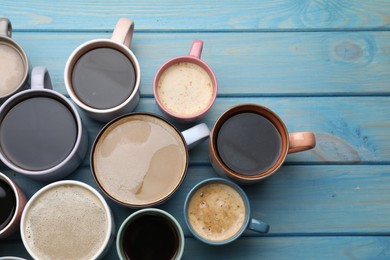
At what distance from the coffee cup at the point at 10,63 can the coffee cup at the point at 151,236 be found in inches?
14.6

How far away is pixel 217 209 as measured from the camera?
922mm

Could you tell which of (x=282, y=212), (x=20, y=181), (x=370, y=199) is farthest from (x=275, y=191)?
(x=20, y=181)

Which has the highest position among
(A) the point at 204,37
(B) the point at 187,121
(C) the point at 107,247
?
(A) the point at 204,37

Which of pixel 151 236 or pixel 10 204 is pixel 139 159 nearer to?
pixel 151 236

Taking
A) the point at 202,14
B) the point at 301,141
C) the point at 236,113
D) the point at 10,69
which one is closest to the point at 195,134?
the point at 236,113

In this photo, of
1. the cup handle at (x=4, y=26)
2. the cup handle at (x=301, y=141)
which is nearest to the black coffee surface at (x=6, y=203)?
the cup handle at (x=4, y=26)

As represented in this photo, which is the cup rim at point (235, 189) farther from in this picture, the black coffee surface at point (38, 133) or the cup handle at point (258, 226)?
the black coffee surface at point (38, 133)

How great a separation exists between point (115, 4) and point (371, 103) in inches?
25.0

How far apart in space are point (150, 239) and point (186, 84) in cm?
34

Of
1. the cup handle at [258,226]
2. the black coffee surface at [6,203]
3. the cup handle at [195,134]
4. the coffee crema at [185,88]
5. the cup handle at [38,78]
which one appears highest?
the cup handle at [38,78]

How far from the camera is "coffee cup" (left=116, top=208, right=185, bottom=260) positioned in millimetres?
870

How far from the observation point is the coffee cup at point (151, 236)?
0.87 metres

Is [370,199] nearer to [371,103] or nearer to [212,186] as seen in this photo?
[371,103]

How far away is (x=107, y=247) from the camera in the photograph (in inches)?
34.1
